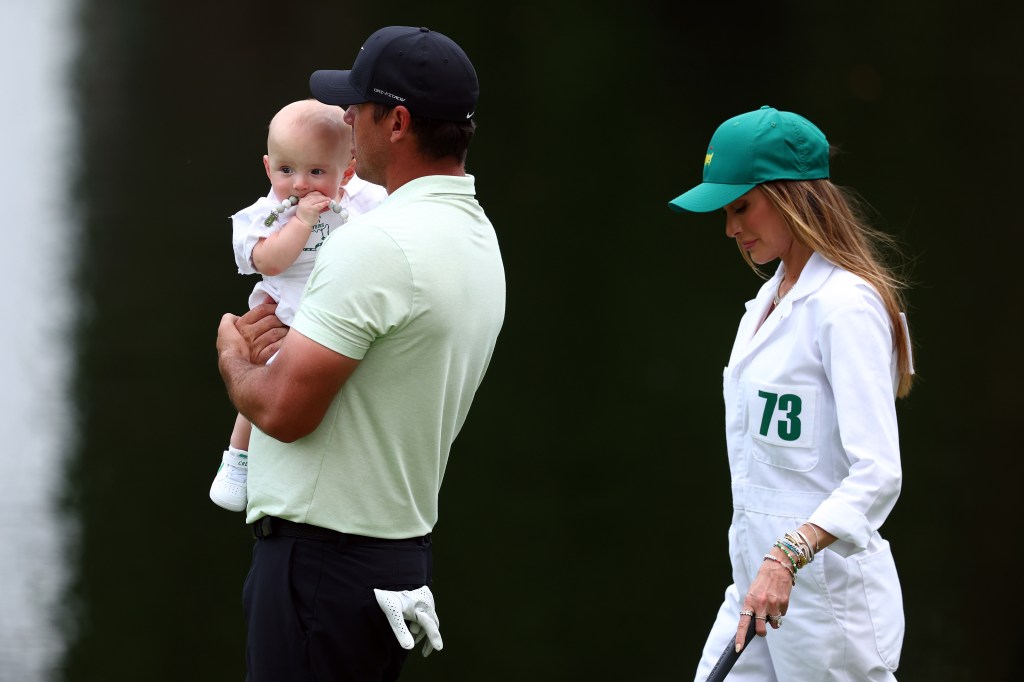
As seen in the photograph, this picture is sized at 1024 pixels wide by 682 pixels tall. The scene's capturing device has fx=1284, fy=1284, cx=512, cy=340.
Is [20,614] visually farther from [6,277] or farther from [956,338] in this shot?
[956,338]

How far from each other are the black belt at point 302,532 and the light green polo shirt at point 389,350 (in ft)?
0.04

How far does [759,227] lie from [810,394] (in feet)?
1.05

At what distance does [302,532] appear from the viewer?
6.23 feet

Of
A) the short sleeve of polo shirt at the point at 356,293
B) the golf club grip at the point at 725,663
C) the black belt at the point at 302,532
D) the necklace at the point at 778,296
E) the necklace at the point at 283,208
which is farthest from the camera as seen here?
the necklace at the point at 778,296

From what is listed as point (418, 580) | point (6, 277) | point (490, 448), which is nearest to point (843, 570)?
point (418, 580)

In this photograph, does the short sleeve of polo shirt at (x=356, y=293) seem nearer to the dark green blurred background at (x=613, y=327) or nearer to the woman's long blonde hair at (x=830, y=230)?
the woman's long blonde hair at (x=830, y=230)

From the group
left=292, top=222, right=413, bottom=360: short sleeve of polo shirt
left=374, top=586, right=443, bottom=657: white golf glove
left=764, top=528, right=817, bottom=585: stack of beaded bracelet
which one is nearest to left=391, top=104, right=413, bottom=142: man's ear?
left=292, top=222, right=413, bottom=360: short sleeve of polo shirt

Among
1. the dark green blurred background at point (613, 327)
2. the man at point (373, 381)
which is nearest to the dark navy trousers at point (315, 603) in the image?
the man at point (373, 381)

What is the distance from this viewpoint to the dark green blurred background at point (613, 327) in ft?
11.2

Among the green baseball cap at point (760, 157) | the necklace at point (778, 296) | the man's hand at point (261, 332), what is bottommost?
the man's hand at point (261, 332)

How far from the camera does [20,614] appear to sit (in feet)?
11.1

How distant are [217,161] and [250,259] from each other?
4.26ft

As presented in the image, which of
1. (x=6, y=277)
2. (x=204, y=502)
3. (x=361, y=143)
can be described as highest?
(x=361, y=143)

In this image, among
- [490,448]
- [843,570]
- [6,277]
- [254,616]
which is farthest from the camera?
[490,448]
